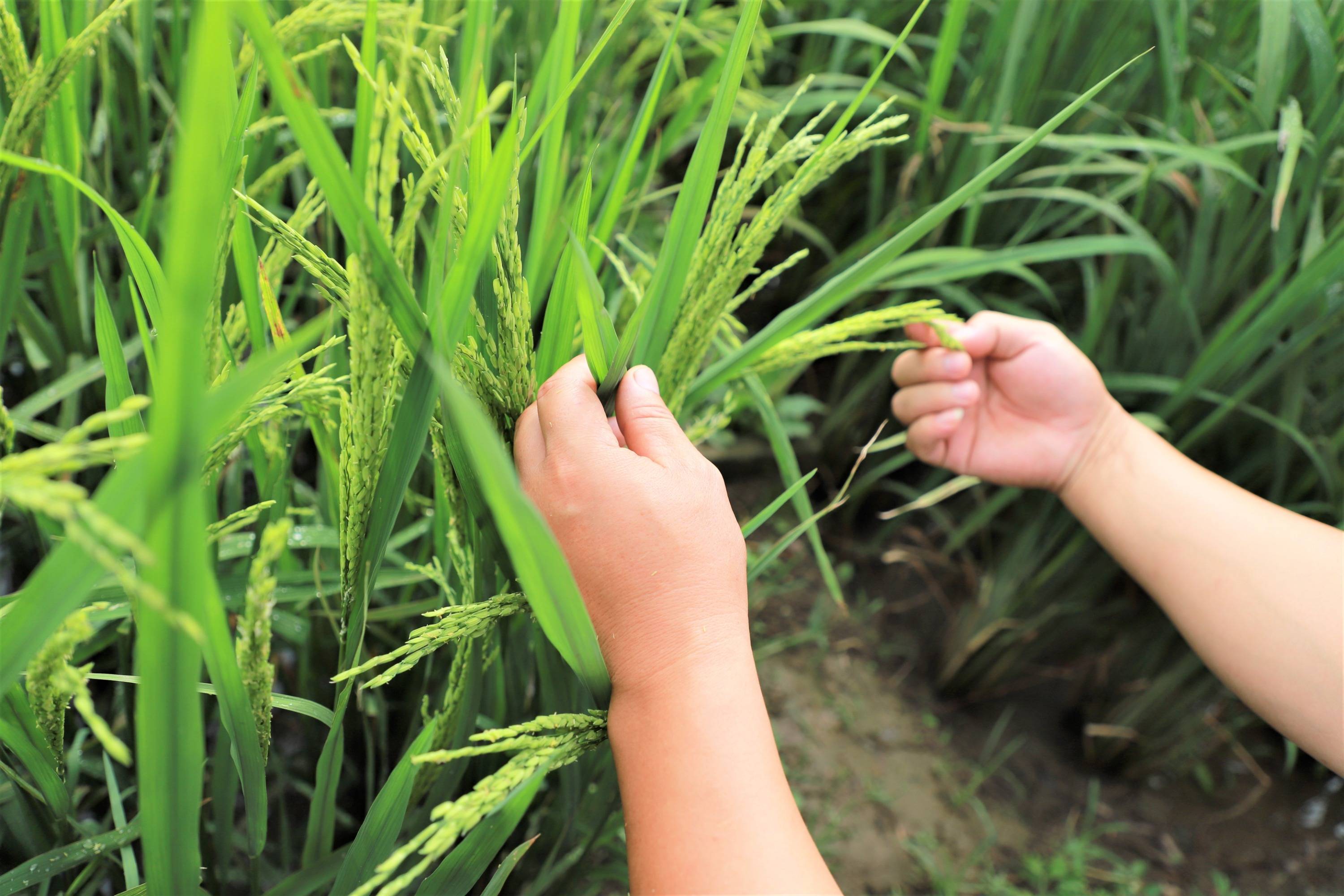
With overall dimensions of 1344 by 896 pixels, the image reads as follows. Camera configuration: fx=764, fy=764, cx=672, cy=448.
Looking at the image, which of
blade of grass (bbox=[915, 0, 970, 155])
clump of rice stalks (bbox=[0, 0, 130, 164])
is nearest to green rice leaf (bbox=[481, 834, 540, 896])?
clump of rice stalks (bbox=[0, 0, 130, 164])

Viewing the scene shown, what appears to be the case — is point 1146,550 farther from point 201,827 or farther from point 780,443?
point 201,827

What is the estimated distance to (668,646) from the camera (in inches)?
20.1

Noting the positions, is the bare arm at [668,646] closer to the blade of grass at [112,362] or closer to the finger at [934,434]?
the blade of grass at [112,362]

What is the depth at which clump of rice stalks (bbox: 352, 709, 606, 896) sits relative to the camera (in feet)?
1.21

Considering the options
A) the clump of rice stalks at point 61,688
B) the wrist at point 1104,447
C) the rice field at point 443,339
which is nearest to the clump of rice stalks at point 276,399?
the rice field at point 443,339

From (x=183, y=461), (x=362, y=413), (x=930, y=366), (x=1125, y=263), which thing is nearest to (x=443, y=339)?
(x=362, y=413)

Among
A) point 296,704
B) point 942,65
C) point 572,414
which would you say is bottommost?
point 296,704

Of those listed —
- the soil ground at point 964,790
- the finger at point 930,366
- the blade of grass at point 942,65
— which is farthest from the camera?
the soil ground at point 964,790

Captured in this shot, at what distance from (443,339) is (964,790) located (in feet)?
4.38

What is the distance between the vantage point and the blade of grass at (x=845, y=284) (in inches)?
22.7

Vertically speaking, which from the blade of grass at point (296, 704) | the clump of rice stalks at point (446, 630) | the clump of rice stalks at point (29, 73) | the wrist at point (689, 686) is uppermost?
the clump of rice stalks at point (29, 73)

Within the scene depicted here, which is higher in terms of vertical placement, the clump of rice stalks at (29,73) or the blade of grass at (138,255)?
the clump of rice stalks at (29,73)

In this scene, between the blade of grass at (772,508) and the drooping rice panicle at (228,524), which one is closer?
the drooping rice panicle at (228,524)

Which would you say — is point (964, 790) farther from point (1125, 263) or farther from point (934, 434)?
point (1125, 263)
